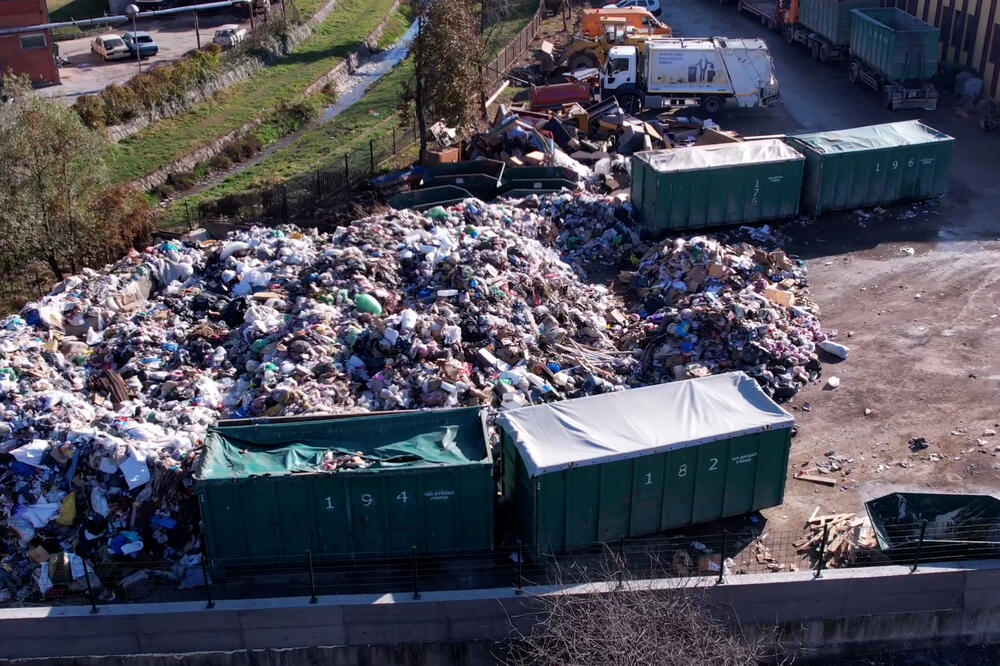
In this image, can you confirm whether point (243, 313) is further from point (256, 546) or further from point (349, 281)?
point (256, 546)

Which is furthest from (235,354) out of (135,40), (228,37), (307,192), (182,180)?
(228,37)

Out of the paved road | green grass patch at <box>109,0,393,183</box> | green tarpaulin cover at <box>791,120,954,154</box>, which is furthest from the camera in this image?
the paved road

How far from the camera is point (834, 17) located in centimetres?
3594

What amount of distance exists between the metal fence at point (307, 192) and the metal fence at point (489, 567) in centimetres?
1418

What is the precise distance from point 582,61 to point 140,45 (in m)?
21.0

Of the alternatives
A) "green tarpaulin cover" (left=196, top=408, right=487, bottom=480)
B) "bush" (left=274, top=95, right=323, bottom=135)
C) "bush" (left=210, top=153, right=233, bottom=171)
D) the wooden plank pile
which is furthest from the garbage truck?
"green tarpaulin cover" (left=196, top=408, right=487, bottom=480)

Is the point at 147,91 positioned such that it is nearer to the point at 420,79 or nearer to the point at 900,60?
the point at 420,79

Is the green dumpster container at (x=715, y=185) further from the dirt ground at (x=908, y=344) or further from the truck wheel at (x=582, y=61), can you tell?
the truck wheel at (x=582, y=61)

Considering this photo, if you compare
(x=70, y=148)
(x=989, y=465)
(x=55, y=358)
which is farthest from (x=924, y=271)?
(x=70, y=148)

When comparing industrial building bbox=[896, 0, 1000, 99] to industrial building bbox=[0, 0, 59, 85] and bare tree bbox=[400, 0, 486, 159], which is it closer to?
bare tree bbox=[400, 0, 486, 159]

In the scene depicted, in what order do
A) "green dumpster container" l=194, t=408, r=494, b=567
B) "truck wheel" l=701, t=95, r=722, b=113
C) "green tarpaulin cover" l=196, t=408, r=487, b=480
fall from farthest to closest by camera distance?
1. "truck wheel" l=701, t=95, r=722, b=113
2. "green tarpaulin cover" l=196, t=408, r=487, b=480
3. "green dumpster container" l=194, t=408, r=494, b=567

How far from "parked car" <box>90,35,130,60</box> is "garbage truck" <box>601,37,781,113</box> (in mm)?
23757

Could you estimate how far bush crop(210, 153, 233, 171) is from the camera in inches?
1335

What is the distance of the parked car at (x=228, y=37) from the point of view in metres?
45.5
